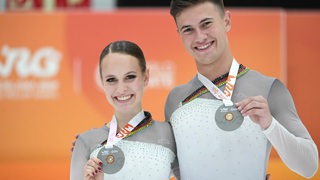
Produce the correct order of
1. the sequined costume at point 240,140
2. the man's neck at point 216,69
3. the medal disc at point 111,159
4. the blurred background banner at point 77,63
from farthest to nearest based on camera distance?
1. the blurred background banner at point 77,63
2. the man's neck at point 216,69
3. the medal disc at point 111,159
4. the sequined costume at point 240,140

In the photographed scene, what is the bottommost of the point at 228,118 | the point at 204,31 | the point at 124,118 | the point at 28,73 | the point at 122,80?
the point at 228,118

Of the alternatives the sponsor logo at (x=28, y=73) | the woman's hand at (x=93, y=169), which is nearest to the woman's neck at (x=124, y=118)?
the woman's hand at (x=93, y=169)

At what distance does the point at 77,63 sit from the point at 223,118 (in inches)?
157

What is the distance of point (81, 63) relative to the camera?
6348mm

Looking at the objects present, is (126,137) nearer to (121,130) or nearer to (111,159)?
(121,130)

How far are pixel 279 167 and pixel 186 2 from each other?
1532 millimetres

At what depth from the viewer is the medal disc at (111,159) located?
263 cm

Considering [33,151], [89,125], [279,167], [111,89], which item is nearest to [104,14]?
[89,125]

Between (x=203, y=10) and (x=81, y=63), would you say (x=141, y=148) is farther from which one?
(x=81, y=63)

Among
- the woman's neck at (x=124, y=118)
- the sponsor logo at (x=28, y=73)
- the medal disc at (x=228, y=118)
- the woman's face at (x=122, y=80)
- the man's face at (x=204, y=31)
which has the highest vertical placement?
the sponsor logo at (x=28, y=73)

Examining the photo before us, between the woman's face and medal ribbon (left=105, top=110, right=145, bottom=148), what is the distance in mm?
57

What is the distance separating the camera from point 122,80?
107 inches

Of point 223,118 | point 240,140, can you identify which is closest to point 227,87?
point 223,118

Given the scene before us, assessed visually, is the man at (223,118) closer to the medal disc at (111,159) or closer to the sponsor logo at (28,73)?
the medal disc at (111,159)
